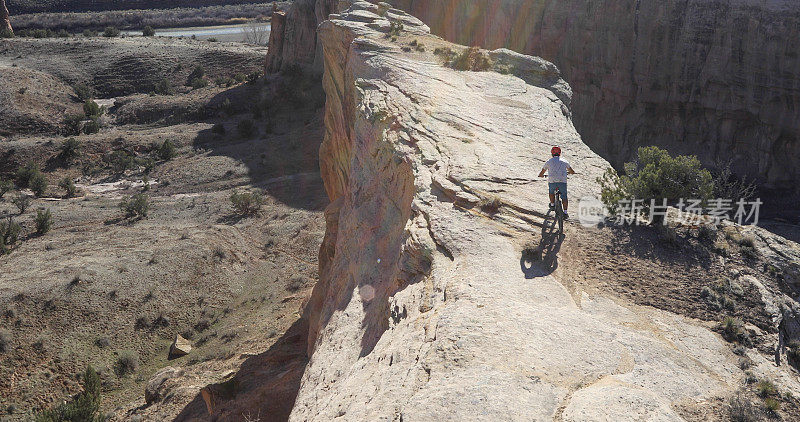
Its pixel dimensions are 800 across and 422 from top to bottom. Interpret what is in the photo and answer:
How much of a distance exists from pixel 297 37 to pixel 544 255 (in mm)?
40963

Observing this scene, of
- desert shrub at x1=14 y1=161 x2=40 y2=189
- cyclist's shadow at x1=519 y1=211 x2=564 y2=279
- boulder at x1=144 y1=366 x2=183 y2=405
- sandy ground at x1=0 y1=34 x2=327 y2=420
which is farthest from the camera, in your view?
desert shrub at x1=14 y1=161 x2=40 y2=189

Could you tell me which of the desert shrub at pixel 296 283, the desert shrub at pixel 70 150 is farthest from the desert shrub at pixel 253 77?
the desert shrub at pixel 296 283

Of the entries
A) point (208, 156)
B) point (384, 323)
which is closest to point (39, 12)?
point (208, 156)

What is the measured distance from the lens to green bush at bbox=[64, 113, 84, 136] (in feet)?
138

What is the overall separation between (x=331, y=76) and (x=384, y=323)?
50.5 ft

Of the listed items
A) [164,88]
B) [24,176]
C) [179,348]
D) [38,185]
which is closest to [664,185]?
[179,348]

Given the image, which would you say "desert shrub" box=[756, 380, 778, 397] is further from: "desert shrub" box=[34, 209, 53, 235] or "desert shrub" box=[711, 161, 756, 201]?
"desert shrub" box=[34, 209, 53, 235]

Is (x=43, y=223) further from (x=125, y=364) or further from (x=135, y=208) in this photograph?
(x=125, y=364)

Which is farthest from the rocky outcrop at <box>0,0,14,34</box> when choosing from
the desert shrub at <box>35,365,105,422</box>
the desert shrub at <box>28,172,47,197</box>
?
the desert shrub at <box>35,365,105,422</box>

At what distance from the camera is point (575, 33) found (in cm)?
3641

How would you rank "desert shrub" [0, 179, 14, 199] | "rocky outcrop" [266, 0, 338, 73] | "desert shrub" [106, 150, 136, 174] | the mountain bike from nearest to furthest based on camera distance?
1. the mountain bike
2. "desert shrub" [0, 179, 14, 199]
3. "desert shrub" [106, 150, 136, 174]
4. "rocky outcrop" [266, 0, 338, 73]

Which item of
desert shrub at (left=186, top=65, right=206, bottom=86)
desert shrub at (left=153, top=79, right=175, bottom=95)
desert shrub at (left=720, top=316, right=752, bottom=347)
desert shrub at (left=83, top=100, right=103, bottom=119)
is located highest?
desert shrub at (left=720, top=316, right=752, bottom=347)

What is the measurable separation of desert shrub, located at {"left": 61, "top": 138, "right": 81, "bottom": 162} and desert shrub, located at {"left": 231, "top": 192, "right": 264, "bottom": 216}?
1368 centimetres
